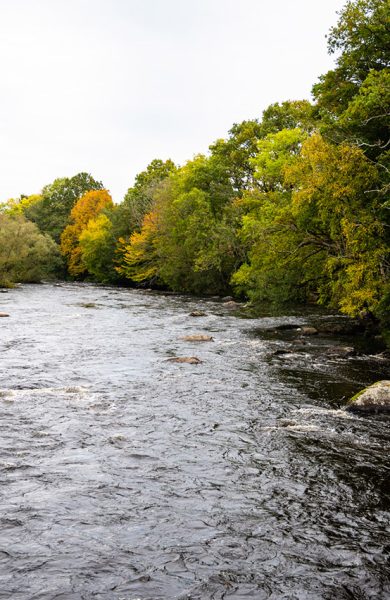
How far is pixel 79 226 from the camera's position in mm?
94000

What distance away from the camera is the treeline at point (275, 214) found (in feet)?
72.2

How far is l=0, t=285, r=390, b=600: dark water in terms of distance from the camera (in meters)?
7.19

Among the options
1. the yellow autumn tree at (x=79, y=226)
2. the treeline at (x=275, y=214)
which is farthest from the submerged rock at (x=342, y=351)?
the yellow autumn tree at (x=79, y=226)

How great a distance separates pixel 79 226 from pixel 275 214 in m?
64.2

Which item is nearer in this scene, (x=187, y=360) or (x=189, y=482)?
(x=189, y=482)

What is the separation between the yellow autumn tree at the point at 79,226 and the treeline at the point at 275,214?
0.82 feet

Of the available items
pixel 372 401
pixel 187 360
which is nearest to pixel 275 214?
pixel 187 360

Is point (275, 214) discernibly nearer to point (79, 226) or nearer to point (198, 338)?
point (198, 338)

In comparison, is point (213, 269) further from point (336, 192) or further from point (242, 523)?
point (242, 523)

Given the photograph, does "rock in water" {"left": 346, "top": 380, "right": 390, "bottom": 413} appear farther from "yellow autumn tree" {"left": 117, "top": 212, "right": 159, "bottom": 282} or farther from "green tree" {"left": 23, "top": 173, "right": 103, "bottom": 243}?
"green tree" {"left": 23, "top": 173, "right": 103, "bottom": 243}

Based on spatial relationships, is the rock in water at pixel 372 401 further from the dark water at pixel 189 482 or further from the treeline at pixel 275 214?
the treeline at pixel 275 214

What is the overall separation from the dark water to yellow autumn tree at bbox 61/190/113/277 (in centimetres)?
7315

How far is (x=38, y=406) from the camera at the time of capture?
14.3m

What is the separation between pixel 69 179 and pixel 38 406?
329 ft
